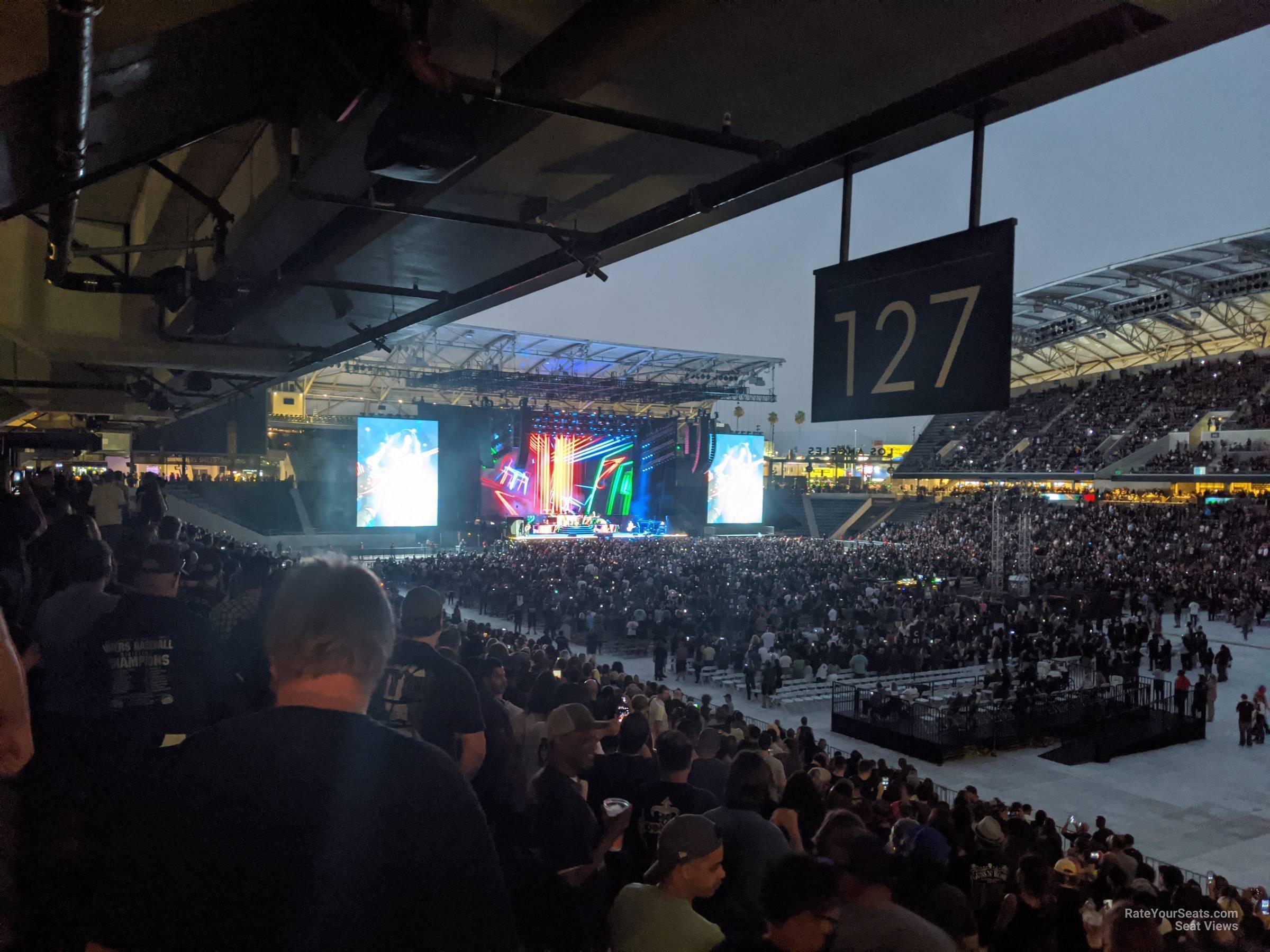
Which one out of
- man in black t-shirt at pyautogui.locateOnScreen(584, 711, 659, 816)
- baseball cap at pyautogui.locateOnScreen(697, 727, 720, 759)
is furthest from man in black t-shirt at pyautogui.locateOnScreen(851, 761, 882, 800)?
man in black t-shirt at pyautogui.locateOnScreen(584, 711, 659, 816)

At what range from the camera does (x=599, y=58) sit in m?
2.62

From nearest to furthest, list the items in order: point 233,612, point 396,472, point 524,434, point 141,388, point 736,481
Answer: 1. point 233,612
2. point 141,388
3. point 396,472
4. point 524,434
5. point 736,481

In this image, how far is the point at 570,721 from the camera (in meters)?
2.97

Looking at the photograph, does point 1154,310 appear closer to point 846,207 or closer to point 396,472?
point 396,472

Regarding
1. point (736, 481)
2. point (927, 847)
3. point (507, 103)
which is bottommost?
point (927, 847)

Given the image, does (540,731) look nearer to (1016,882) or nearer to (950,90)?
(1016,882)

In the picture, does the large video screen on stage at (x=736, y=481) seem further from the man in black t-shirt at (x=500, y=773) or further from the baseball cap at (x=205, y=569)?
the man in black t-shirt at (x=500, y=773)

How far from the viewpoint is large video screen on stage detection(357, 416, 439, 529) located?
2827 centimetres

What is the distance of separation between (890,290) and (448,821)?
2414 mm

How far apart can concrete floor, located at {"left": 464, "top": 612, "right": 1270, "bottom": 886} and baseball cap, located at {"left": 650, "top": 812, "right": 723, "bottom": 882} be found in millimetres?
7985

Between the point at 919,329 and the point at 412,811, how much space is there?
2.34 m

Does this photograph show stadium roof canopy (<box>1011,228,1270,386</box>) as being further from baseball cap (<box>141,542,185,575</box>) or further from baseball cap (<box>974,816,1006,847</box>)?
baseball cap (<box>141,542,185,575</box>)

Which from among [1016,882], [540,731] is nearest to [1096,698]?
[1016,882]

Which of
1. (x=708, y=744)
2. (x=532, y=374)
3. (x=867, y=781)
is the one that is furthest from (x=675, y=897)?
(x=532, y=374)
